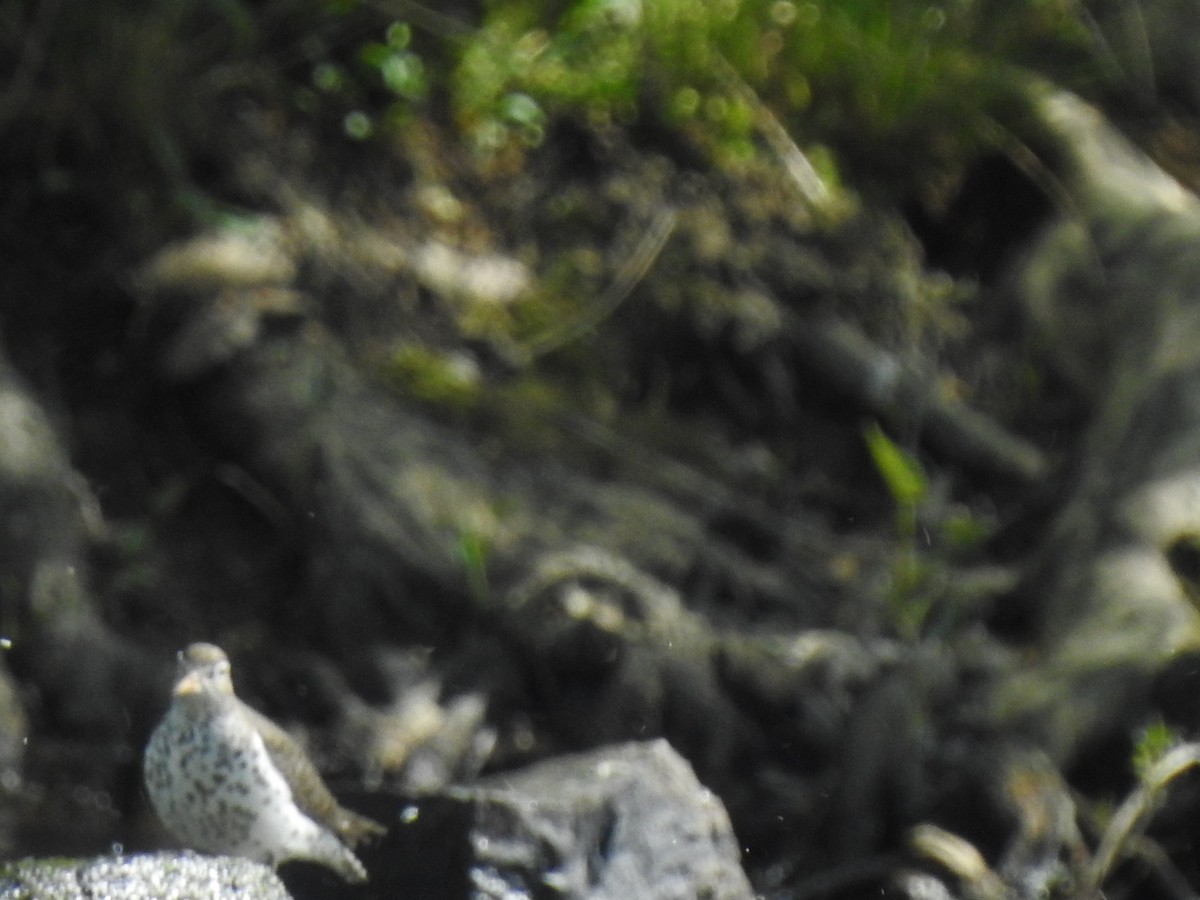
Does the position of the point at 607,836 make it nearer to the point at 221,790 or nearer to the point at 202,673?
the point at 221,790

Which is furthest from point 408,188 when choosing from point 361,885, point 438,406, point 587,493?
point 361,885

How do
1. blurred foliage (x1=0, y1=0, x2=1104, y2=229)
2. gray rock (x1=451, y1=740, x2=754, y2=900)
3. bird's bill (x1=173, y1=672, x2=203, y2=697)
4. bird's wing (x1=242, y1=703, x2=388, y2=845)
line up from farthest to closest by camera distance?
blurred foliage (x1=0, y1=0, x2=1104, y2=229) → bird's bill (x1=173, y1=672, x2=203, y2=697) → bird's wing (x1=242, y1=703, x2=388, y2=845) → gray rock (x1=451, y1=740, x2=754, y2=900)

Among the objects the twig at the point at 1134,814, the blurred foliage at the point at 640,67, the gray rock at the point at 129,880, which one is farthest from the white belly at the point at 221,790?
the blurred foliage at the point at 640,67

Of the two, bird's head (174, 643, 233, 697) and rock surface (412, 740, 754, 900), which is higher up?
rock surface (412, 740, 754, 900)

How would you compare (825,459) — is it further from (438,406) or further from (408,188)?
(408,188)

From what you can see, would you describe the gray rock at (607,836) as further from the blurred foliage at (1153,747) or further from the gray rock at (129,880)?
the blurred foliage at (1153,747)

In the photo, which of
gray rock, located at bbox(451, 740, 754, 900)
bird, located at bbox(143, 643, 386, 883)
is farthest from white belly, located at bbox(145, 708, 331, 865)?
gray rock, located at bbox(451, 740, 754, 900)

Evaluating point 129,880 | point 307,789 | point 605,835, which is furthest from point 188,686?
point 129,880

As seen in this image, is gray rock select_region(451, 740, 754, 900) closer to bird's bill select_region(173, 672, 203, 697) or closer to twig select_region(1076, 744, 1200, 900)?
bird's bill select_region(173, 672, 203, 697)
